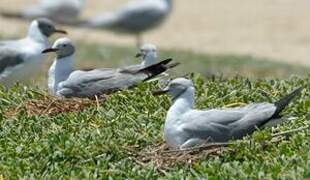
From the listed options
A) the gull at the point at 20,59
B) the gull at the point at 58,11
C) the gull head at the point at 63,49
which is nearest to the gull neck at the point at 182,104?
the gull head at the point at 63,49

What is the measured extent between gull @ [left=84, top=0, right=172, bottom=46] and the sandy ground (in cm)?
61

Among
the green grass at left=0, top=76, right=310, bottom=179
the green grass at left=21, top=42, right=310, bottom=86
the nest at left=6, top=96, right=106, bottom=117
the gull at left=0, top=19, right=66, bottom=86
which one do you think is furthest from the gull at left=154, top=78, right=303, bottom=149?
the green grass at left=21, top=42, right=310, bottom=86

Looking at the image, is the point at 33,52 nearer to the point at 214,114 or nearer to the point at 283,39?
the point at 214,114

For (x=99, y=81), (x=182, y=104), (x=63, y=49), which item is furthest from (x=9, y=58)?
(x=182, y=104)

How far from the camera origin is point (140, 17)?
20.0 metres

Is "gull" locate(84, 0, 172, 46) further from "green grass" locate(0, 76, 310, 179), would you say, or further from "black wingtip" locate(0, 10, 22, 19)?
"green grass" locate(0, 76, 310, 179)

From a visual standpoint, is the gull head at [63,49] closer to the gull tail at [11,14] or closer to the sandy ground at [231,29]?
the sandy ground at [231,29]

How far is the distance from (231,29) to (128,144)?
610 inches

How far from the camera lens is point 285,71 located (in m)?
15.8

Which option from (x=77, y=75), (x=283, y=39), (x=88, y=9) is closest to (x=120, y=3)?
(x=88, y=9)

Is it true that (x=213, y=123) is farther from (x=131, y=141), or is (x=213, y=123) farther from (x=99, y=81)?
(x=99, y=81)

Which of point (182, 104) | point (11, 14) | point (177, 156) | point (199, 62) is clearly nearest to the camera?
point (177, 156)

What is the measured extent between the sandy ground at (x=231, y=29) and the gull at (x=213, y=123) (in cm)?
1144

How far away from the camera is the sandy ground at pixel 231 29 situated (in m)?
20.5
